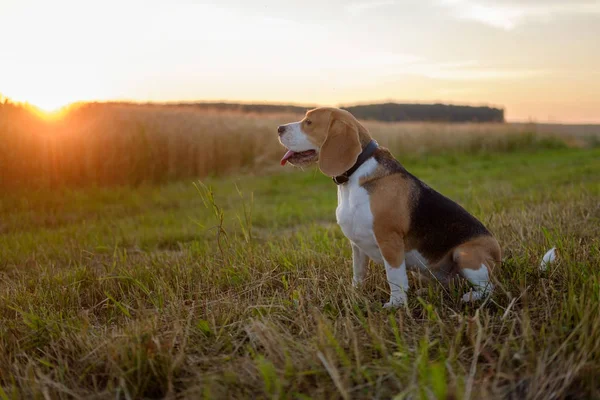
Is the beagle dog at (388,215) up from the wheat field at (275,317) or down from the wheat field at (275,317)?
up

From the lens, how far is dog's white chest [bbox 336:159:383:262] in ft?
12.1

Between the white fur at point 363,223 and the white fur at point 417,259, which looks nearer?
the white fur at point 363,223

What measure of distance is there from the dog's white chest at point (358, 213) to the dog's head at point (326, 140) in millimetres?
142

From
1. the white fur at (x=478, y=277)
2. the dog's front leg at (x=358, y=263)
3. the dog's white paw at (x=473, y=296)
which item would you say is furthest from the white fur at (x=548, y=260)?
the dog's front leg at (x=358, y=263)

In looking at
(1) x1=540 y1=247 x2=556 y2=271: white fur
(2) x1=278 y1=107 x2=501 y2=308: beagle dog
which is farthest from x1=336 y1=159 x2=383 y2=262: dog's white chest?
(1) x1=540 y1=247 x2=556 y2=271: white fur

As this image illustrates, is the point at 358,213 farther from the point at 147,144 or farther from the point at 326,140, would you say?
the point at 147,144

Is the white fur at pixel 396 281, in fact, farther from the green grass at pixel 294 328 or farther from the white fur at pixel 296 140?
the white fur at pixel 296 140

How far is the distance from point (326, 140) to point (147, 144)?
417 inches

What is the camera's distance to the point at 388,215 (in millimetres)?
3701

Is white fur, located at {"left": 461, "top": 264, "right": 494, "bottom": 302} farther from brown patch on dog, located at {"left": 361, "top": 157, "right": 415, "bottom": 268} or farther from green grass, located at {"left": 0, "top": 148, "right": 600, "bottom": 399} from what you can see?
brown patch on dog, located at {"left": 361, "top": 157, "right": 415, "bottom": 268}

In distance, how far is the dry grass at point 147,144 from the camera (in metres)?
10.2

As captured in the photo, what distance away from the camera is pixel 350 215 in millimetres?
3723

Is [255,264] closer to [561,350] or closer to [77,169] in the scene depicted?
[561,350]

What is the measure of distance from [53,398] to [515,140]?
75.2ft
